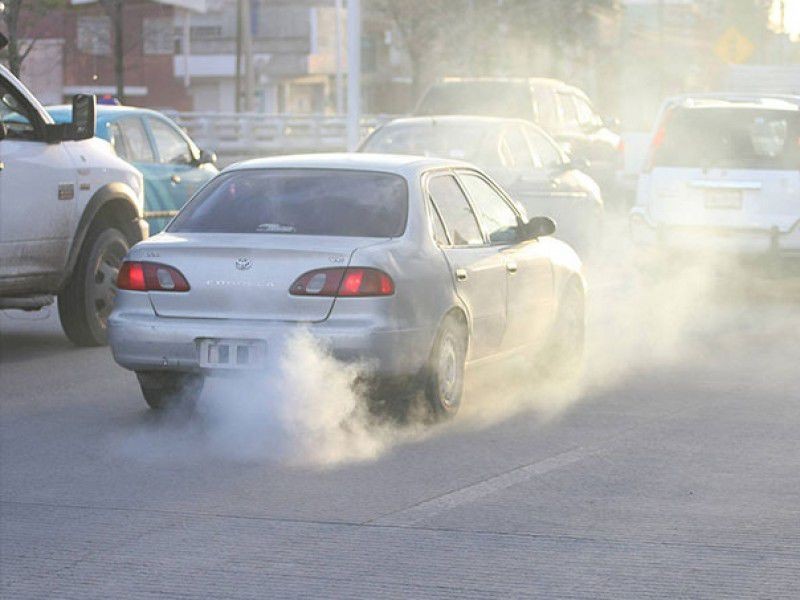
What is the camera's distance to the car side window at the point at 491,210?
11125 millimetres

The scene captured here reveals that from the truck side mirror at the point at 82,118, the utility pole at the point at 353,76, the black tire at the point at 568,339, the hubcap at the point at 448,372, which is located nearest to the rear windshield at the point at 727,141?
the black tire at the point at 568,339

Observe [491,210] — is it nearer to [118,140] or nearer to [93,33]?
[118,140]

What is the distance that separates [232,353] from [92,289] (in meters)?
4.51

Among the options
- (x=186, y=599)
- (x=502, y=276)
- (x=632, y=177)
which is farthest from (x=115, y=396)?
(x=632, y=177)

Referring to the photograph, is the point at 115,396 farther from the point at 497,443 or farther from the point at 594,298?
the point at 594,298

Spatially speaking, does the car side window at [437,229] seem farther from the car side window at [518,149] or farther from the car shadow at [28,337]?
the car side window at [518,149]

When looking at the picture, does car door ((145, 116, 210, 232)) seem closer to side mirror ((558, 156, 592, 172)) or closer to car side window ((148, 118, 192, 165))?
car side window ((148, 118, 192, 165))

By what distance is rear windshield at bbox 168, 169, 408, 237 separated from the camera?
9.98 meters

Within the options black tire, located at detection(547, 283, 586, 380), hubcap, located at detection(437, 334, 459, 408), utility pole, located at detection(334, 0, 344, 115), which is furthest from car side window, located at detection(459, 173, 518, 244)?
utility pole, located at detection(334, 0, 344, 115)

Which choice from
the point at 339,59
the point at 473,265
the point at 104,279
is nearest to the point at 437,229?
the point at 473,265

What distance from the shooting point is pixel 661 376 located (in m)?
12.3

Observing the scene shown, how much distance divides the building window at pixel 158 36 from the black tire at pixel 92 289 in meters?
58.7

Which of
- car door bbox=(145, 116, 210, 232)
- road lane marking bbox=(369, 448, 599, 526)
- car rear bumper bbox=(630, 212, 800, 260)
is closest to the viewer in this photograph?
road lane marking bbox=(369, 448, 599, 526)

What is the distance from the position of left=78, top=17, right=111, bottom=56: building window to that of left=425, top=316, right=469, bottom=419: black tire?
5625 centimetres
